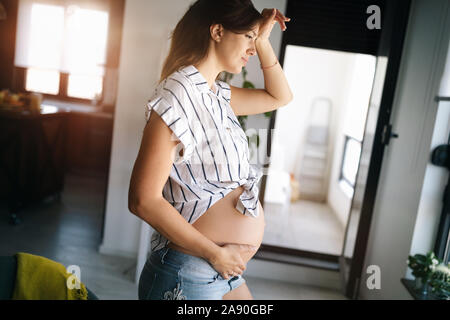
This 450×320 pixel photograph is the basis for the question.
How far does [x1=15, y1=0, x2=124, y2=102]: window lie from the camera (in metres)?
5.19

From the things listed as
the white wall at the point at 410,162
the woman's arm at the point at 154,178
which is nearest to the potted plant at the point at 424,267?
the white wall at the point at 410,162

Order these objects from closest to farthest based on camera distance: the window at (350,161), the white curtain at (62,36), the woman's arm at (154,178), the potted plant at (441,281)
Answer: the woman's arm at (154,178)
the potted plant at (441,281)
the window at (350,161)
the white curtain at (62,36)

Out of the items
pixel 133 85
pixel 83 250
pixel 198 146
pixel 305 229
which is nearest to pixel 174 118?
pixel 198 146

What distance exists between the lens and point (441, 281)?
1668mm

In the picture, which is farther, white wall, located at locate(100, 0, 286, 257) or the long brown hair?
white wall, located at locate(100, 0, 286, 257)

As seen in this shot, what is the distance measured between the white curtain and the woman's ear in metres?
4.70

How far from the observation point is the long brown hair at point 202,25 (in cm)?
75

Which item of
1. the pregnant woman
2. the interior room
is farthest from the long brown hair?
the interior room

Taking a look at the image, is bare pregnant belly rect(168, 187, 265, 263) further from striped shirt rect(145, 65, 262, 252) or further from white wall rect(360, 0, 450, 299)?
white wall rect(360, 0, 450, 299)

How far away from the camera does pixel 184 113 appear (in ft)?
2.28

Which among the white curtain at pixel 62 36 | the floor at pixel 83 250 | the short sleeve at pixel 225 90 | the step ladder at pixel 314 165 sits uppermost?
the white curtain at pixel 62 36

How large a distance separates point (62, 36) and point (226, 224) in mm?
5203

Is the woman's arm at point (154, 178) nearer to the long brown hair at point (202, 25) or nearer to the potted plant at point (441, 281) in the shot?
the long brown hair at point (202, 25)

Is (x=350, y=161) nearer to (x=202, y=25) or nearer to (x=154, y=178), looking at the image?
(x=202, y=25)
